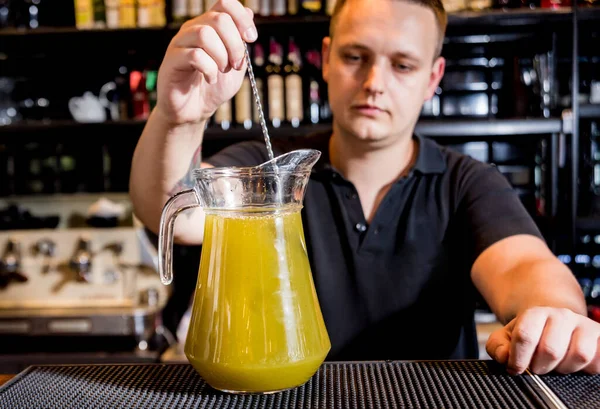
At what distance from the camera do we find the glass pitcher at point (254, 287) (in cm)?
66

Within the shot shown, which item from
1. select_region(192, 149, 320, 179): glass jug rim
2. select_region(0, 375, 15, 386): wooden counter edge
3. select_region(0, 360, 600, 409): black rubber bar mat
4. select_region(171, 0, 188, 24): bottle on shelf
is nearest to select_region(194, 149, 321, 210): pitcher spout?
select_region(192, 149, 320, 179): glass jug rim

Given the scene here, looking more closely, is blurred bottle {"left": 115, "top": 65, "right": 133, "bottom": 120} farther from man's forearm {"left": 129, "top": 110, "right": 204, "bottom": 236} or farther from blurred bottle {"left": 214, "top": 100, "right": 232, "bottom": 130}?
man's forearm {"left": 129, "top": 110, "right": 204, "bottom": 236}

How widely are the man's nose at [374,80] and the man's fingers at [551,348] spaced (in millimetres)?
787

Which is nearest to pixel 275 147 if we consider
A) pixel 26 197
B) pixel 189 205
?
pixel 189 205

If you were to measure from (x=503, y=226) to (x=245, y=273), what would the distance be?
78cm

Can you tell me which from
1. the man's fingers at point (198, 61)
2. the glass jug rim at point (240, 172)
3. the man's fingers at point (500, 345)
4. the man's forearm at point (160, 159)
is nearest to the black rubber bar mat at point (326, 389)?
the man's fingers at point (500, 345)

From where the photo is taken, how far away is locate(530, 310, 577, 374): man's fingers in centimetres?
70

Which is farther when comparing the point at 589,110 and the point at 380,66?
the point at 589,110

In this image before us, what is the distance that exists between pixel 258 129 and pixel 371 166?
2.82 ft

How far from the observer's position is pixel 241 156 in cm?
159

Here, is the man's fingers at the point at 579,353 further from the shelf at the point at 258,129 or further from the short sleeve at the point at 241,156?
the shelf at the point at 258,129

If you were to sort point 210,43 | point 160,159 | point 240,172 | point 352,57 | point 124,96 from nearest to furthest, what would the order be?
point 240,172 < point 210,43 < point 160,159 < point 352,57 < point 124,96

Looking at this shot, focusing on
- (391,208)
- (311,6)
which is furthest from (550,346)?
(311,6)

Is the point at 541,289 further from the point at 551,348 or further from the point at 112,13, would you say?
the point at 112,13
